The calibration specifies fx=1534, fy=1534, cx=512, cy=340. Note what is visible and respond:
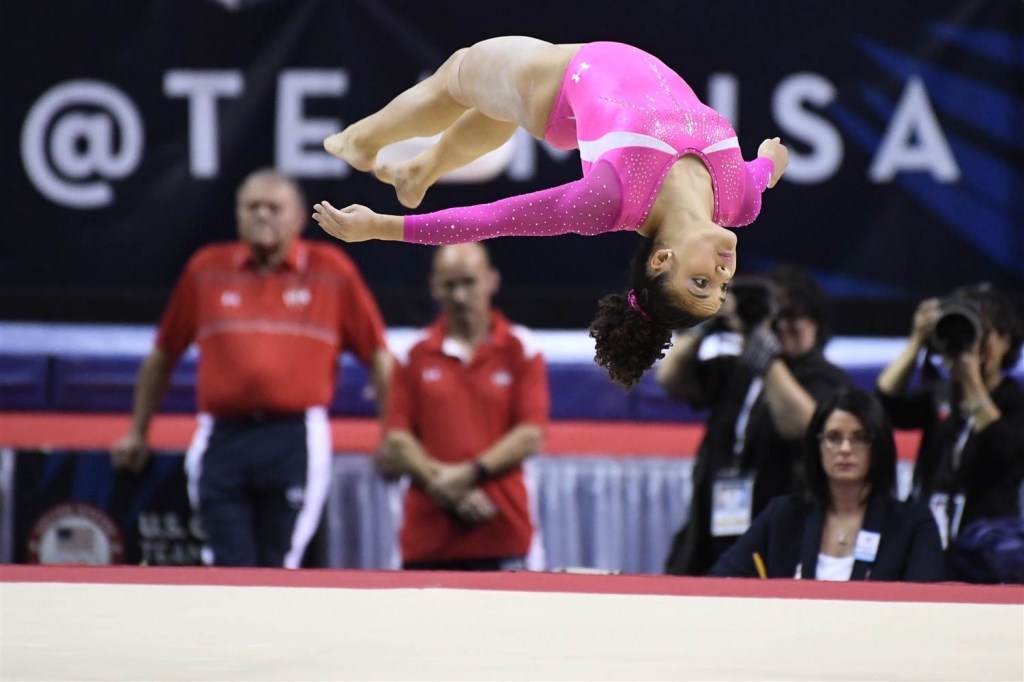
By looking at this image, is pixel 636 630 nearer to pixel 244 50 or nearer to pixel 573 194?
pixel 573 194

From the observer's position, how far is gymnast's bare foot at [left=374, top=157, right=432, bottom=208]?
379 centimetres

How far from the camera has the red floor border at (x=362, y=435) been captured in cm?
531

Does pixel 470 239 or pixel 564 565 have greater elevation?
pixel 470 239

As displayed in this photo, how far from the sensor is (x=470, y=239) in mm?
3072

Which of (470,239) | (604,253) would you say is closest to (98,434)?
(604,253)

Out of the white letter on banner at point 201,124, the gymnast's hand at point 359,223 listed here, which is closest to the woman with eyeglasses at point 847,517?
the gymnast's hand at point 359,223

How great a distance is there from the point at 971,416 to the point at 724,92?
78.8 inches

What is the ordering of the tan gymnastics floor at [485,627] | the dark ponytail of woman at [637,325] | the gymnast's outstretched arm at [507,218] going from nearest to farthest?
the tan gymnastics floor at [485,627], the gymnast's outstretched arm at [507,218], the dark ponytail of woman at [637,325]

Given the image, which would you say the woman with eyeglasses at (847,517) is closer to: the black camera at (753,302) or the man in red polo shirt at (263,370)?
the black camera at (753,302)

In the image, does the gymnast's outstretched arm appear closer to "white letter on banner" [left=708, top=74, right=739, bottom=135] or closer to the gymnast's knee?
the gymnast's knee

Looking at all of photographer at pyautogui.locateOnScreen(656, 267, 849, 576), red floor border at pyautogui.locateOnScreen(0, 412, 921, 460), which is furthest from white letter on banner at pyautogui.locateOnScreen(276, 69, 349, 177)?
photographer at pyautogui.locateOnScreen(656, 267, 849, 576)

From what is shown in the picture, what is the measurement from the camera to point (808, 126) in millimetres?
5691

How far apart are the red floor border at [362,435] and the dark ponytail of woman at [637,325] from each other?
→ 6.21ft

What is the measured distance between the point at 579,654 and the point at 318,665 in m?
0.50
